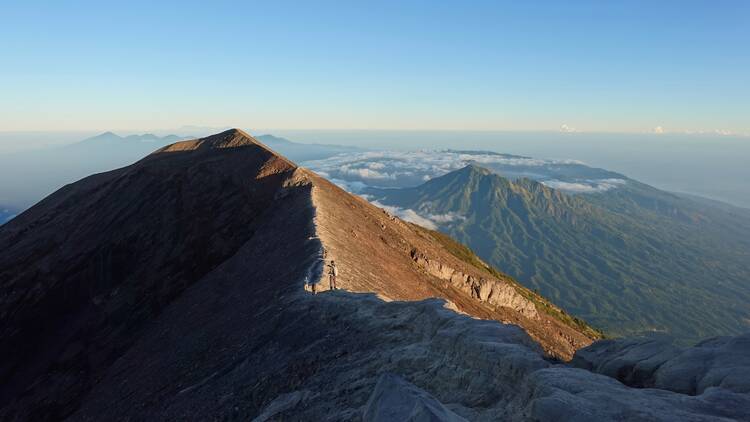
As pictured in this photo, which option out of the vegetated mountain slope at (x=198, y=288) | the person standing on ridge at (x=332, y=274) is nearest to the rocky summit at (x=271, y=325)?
the vegetated mountain slope at (x=198, y=288)

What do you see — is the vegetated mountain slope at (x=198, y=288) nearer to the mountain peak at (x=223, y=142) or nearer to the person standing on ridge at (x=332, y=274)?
the person standing on ridge at (x=332, y=274)

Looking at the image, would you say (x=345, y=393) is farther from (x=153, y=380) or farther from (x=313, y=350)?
(x=153, y=380)

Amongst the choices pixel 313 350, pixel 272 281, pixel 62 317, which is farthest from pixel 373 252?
pixel 62 317

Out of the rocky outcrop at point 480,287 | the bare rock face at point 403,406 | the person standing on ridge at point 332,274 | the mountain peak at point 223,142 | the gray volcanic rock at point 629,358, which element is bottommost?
the rocky outcrop at point 480,287

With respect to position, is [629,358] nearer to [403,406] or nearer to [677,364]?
[677,364]

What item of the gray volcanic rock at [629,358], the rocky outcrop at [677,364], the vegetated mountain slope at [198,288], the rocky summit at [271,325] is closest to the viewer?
the rocky outcrop at [677,364]

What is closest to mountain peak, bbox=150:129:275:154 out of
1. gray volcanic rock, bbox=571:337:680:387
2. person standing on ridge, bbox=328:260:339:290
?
person standing on ridge, bbox=328:260:339:290
